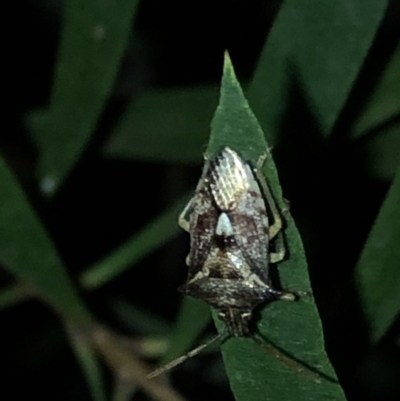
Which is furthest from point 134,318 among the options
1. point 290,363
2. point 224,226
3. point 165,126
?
point 290,363

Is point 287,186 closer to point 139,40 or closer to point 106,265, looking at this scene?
point 106,265

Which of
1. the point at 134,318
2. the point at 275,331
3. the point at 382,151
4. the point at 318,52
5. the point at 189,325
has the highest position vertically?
the point at 318,52

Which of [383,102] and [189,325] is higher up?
[383,102]

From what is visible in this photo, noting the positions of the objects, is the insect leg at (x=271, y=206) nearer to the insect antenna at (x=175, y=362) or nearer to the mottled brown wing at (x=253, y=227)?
the mottled brown wing at (x=253, y=227)

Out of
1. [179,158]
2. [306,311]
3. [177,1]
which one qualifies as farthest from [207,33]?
[306,311]

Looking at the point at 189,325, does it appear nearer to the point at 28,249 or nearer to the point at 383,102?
the point at 28,249

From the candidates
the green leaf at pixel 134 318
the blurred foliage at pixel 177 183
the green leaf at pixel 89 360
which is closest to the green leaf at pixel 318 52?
the blurred foliage at pixel 177 183

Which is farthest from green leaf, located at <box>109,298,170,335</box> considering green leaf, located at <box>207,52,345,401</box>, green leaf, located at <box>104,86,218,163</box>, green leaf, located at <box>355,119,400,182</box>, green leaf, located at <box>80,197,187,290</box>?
green leaf, located at <box>207,52,345,401</box>
